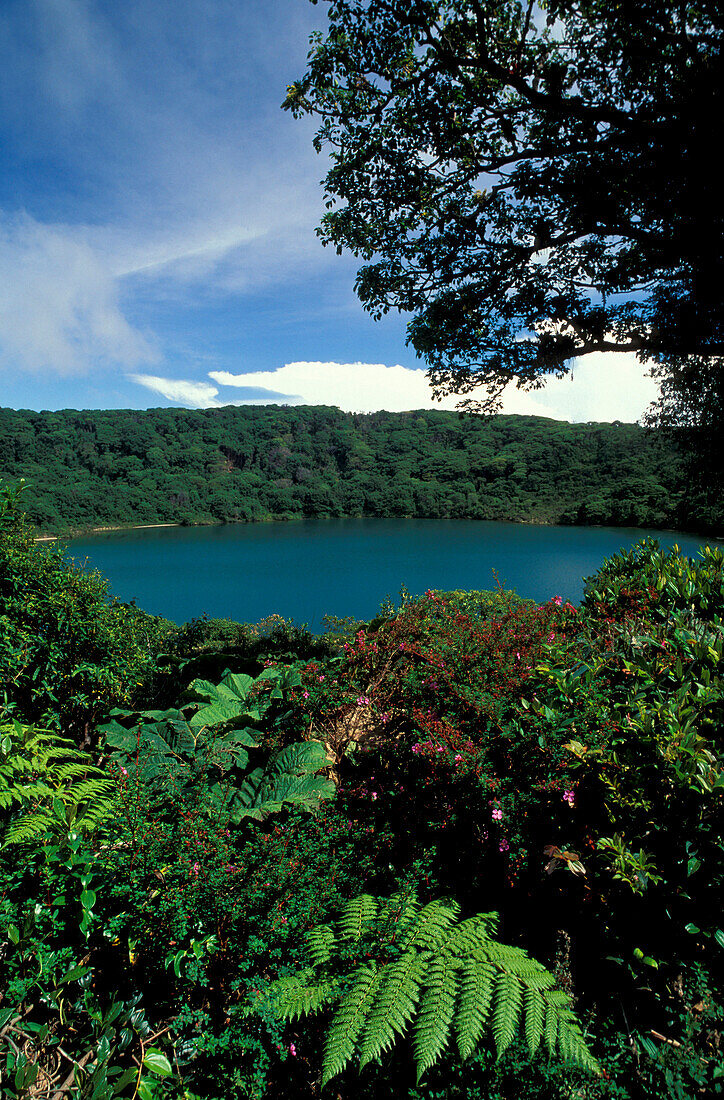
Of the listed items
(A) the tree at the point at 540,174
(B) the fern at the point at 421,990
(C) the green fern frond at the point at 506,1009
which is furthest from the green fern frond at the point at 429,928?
(A) the tree at the point at 540,174

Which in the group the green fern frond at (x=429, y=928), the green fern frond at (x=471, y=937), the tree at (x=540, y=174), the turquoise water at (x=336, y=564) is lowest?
the turquoise water at (x=336, y=564)

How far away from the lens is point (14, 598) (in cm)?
386

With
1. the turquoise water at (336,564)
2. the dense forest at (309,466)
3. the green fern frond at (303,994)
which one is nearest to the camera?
the green fern frond at (303,994)

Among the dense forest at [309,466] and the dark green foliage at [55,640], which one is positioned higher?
the dense forest at [309,466]

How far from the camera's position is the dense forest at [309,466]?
184 feet

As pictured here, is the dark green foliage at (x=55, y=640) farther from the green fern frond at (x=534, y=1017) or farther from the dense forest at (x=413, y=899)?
the green fern frond at (x=534, y=1017)

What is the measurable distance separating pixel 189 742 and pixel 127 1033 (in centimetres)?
153

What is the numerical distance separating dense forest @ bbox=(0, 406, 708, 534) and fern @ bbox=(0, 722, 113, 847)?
45832 millimetres

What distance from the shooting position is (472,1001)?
61.2 inches

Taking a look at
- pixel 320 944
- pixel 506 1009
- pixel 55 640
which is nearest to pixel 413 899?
pixel 320 944

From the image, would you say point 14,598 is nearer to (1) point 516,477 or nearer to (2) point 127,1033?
(2) point 127,1033

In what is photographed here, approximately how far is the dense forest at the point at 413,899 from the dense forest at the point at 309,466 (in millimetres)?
44811

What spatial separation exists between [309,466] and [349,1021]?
282 feet

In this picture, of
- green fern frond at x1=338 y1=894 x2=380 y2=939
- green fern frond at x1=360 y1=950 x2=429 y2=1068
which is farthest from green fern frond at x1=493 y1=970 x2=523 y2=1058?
green fern frond at x1=338 y1=894 x2=380 y2=939
